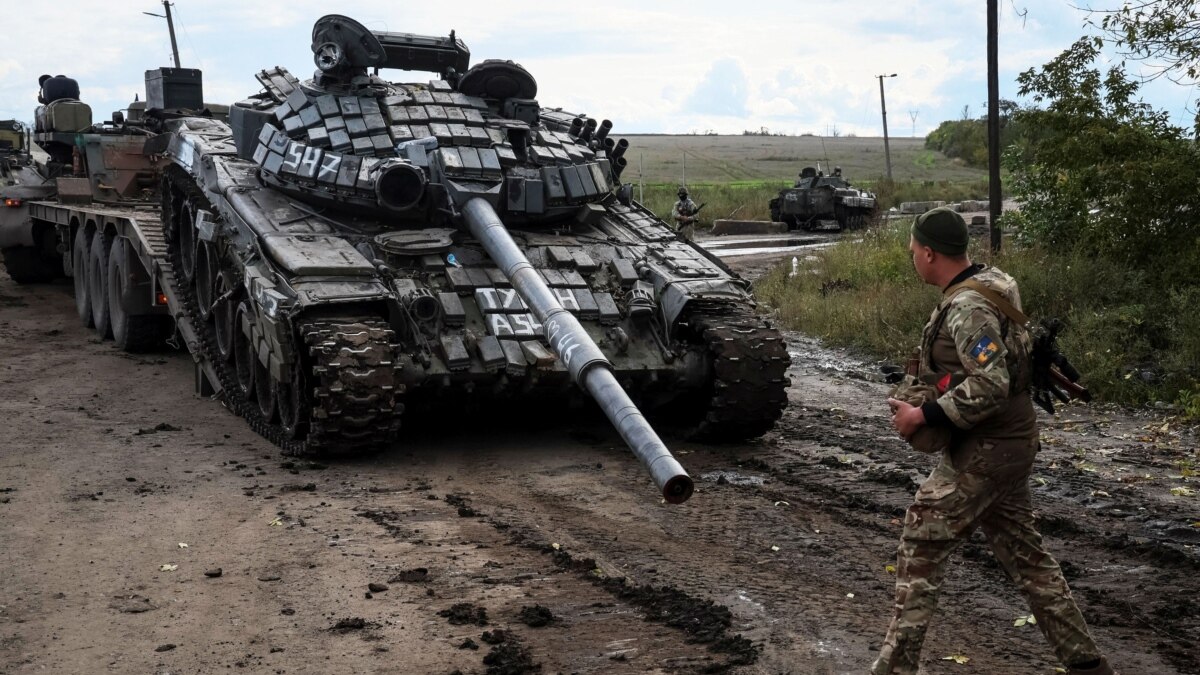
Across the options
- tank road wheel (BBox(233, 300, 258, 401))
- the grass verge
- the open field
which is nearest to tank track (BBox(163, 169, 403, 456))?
tank road wheel (BBox(233, 300, 258, 401))

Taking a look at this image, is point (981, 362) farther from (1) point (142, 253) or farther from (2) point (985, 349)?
(1) point (142, 253)

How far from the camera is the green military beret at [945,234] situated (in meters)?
5.04

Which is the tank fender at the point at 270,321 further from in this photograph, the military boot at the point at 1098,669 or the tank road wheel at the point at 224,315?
the military boot at the point at 1098,669

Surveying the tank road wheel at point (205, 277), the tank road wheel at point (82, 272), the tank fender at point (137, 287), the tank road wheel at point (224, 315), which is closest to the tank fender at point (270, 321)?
the tank road wheel at point (224, 315)

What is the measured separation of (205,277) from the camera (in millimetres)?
12594

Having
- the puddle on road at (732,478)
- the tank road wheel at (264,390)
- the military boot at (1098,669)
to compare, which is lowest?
the puddle on road at (732,478)

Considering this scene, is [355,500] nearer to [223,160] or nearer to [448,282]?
[448,282]

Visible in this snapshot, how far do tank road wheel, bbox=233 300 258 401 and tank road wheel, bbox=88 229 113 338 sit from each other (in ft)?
13.7

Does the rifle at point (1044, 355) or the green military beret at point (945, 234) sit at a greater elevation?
the green military beret at point (945, 234)

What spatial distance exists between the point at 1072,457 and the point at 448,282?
4.55 m

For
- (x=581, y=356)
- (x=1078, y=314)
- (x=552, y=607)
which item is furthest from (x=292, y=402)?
(x=1078, y=314)

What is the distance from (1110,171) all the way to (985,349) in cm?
943

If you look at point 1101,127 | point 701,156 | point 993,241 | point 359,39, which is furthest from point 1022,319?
point 701,156

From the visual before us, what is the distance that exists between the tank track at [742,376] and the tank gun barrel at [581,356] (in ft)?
5.04
